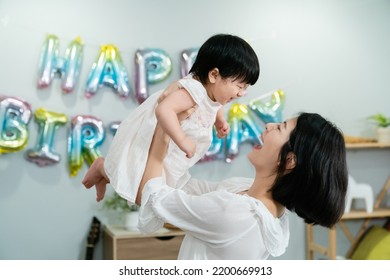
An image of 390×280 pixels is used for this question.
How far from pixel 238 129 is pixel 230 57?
169cm

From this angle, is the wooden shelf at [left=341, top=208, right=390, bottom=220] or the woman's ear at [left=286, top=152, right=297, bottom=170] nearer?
the woman's ear at [left=286, top=152, right=297, bottom=170]

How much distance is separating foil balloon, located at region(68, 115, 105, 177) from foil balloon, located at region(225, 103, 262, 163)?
0.61 metres

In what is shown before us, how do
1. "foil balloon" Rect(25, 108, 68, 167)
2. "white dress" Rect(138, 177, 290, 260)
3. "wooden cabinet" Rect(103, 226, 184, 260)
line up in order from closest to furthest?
"white dress" Rect(138, 177, 290, 260) < "wooden cabinet" Rect(103, 226, 184, 260) < "foil balloon" Rect(25, 108, 68, 167)

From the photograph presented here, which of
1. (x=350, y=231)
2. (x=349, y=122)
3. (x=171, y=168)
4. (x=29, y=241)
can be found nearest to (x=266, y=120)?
(x=349, y=122)

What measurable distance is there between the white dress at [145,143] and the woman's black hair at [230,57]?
5cm

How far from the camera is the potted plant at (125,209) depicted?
8.21 feet

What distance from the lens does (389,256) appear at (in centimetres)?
277

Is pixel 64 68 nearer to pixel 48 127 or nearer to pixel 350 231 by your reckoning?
pixel 48 127

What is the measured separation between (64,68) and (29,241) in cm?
78

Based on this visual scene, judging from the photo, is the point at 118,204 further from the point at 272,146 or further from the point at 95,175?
the point at 272,146

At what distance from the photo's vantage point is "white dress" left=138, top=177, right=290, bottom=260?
3.43 ft

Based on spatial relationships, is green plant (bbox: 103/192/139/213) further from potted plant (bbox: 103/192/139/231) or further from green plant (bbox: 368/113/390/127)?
green plant (bbox: 368/113/390/127)

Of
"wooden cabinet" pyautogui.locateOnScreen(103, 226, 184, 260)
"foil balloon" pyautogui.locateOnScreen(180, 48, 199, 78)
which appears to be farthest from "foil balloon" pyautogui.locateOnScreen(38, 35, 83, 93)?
"wooden cabinet" pyautogui.locateOnScreen(103, 226, 184, 260)

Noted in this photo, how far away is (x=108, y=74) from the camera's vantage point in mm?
2625
